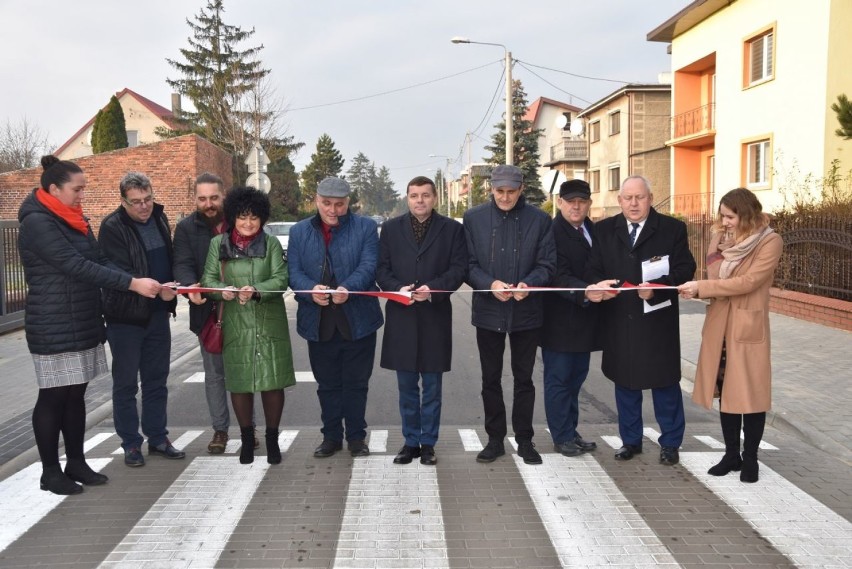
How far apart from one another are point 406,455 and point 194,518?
1653 mm

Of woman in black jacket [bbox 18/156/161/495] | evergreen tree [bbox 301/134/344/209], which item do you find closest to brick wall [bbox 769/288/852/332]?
woman in black jacket [bbox 18/156/161/495]

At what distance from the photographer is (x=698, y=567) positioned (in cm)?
371

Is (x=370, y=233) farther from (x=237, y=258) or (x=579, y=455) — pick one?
(x=579, y=455)

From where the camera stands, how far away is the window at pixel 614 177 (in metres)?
38.1

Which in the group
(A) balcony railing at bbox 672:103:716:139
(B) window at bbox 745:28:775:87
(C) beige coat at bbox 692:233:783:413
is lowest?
(C) beige coat at bbox 692:233:783:413

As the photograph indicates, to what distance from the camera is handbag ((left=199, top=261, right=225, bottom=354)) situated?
18.4 ft

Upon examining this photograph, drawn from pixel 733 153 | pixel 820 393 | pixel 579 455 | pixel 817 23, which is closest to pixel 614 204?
pixel 733 153

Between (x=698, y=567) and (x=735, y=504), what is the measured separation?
103 cm

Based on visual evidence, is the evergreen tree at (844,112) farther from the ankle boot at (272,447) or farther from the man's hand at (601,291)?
the ankle boot at (272,447)

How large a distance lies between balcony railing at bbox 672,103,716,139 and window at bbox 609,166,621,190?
9986 mm

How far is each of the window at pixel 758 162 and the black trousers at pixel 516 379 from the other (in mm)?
18510

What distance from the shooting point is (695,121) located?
87.9ft

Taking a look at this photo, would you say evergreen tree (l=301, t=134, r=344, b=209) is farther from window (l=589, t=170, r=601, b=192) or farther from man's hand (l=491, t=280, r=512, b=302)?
man's hand (l=491, t=280, r=512, b=302)

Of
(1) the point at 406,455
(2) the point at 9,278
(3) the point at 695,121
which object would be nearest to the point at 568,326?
(1) the point at 406,455
